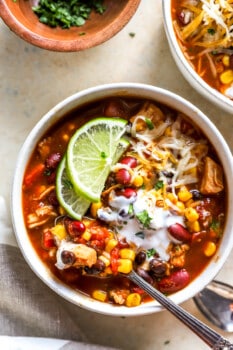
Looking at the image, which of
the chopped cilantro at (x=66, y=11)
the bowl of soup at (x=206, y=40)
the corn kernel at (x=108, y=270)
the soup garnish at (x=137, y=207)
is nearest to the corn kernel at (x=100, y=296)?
the soup garnish at (x=137, y=207)

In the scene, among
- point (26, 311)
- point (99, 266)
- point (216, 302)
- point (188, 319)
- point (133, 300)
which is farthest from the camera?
point (216, 302)

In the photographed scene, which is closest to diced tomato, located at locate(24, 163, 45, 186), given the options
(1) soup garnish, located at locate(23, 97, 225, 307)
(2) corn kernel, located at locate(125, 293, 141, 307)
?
(1) soup garnish, located at locate(23, 97, 225, 307)

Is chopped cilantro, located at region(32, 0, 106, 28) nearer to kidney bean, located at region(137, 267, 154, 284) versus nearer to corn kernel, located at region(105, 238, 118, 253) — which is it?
corn kernel, located at region(105, 238, 118, 253)

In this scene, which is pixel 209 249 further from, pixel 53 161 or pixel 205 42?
pixel 205 42

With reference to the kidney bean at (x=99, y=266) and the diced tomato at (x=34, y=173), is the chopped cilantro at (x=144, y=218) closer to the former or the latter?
the kidney bean at (x=99, y=266)

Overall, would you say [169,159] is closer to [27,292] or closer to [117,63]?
[117,63]

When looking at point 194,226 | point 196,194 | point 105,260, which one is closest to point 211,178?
point 196,194
